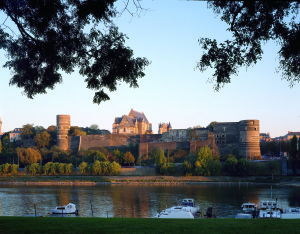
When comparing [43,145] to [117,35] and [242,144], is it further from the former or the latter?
[117,35]

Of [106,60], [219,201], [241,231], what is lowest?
[219,201]

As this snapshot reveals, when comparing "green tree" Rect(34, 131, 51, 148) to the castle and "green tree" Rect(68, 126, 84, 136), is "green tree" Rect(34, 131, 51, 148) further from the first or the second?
"green tree" Rect(68, 126, 84, 136)

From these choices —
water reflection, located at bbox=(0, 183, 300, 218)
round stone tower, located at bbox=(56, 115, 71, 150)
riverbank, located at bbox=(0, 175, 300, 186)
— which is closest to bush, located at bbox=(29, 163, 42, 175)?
riverbank, located at bbox=(0, 175, 300, 186)

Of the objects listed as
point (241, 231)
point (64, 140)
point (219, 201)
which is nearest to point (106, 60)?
point (241, 231)

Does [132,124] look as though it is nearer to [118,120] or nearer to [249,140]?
[118,120]

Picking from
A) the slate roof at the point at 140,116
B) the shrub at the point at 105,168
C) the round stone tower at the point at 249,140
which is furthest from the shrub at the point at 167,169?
the slate roof at the point at 140,116

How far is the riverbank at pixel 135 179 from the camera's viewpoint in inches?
2120

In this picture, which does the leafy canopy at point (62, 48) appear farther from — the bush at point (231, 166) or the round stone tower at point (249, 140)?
the round stone tower at point (249, 140)

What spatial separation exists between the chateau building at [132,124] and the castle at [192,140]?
14149 mm

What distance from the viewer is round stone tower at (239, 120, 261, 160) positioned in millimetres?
64956

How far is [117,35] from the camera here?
32.9 ft

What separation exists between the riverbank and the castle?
35.5 feet

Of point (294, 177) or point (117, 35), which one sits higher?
point (117, 35)

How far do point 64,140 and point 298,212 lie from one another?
59.2 metres
